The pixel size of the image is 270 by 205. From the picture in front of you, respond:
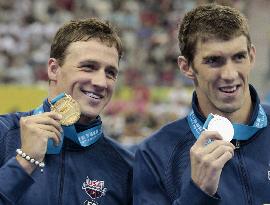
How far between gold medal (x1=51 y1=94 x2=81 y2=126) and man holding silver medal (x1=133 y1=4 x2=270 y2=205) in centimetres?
40

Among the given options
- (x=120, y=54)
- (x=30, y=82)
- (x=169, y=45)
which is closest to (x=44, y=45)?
(x=30, y=82)

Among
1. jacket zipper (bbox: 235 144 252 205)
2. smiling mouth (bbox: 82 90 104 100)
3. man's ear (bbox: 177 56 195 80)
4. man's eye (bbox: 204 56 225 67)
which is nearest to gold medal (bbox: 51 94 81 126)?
smiling mouth (bbox: 82 90 104 100)

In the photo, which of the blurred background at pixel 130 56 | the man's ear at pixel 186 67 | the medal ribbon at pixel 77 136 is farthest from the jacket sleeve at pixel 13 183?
the blurred background at pixel 130 56

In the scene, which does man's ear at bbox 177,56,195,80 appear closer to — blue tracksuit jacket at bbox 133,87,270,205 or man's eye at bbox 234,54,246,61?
blue tracksuit jacket at bbox 133,87,270,205

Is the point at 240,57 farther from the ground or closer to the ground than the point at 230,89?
farther from the ground

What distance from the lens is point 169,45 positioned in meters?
13.8

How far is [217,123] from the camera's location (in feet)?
11.1

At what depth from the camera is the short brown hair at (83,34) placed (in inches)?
158

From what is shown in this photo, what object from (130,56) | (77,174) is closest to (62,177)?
(77,174)

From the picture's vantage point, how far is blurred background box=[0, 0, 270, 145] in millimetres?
12086

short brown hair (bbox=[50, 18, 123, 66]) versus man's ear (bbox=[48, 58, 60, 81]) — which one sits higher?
short brown hair (bbox=[50, 18, 123, 66])

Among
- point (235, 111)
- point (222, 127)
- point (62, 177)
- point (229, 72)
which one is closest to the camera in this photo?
point (222, 127)

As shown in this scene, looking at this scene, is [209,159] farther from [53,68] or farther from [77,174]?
[53,68]

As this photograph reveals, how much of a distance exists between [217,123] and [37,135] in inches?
34.6
